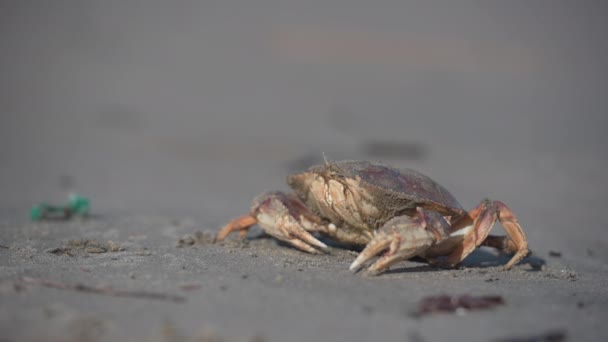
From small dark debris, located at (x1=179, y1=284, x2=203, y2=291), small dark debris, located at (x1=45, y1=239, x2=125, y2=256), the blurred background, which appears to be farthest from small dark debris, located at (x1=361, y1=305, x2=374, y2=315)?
the blurred background

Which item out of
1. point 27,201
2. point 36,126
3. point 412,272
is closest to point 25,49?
point 36,126

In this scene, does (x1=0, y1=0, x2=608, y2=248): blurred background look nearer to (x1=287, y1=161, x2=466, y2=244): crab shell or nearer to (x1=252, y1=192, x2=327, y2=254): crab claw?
(x1=252, y1=192, x2=327, y2=254): crab claw

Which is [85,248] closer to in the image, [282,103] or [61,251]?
[61,251]

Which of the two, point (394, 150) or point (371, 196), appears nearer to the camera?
point (371, 196)

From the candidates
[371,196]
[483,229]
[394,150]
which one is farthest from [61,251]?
[394,150]

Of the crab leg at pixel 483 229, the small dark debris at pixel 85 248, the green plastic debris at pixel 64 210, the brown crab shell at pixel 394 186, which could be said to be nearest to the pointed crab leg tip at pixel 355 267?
the brown crab shell at pixel 394 186

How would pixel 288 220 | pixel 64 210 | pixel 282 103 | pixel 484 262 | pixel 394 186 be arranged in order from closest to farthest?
pixel 394 186 → pixel 288 220 → pixel 484 262 → pixel 64 210 → pixel 282 103
